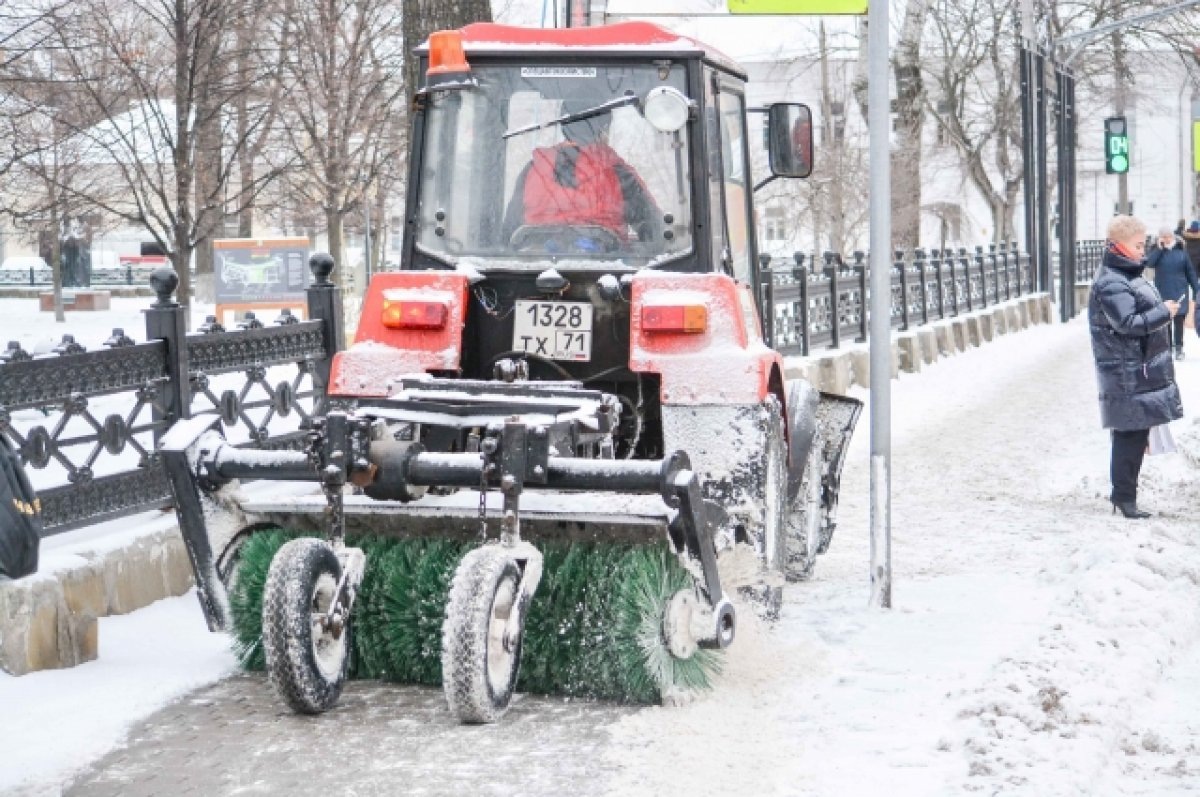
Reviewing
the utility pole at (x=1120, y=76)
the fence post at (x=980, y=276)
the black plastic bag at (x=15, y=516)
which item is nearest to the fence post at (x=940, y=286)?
the fence post at (x=980, y=276)

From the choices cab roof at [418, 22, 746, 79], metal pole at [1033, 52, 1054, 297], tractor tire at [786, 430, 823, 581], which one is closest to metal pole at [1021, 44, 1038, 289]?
metal pole at [1033, 52, 1054, 297]

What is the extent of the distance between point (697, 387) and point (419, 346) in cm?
108

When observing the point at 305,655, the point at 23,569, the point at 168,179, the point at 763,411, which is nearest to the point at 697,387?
the point at 763,411

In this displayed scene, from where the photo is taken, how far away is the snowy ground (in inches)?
195

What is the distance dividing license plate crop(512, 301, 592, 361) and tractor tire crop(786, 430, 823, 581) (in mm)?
1345

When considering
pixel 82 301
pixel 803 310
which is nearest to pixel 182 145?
pixel 803 310

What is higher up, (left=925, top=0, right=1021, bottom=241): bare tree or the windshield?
(left=925, top=0, right=1021, bottom=241): bare tree

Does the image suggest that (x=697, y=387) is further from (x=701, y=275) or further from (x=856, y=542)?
(x=856, y=542)

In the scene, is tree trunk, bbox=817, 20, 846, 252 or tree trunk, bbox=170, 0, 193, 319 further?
tree trunk, bbox=817, 20, 846, 252

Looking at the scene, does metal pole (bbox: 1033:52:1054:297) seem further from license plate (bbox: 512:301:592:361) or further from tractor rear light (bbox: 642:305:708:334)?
tractor rear light (bbox: 642:305:708:334)

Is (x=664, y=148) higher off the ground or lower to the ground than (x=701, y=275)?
higher

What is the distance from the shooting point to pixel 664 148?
6.56m

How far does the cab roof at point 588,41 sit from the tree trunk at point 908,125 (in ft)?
81.6

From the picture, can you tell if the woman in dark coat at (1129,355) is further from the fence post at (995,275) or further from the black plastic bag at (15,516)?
the fence post at (995,275)
